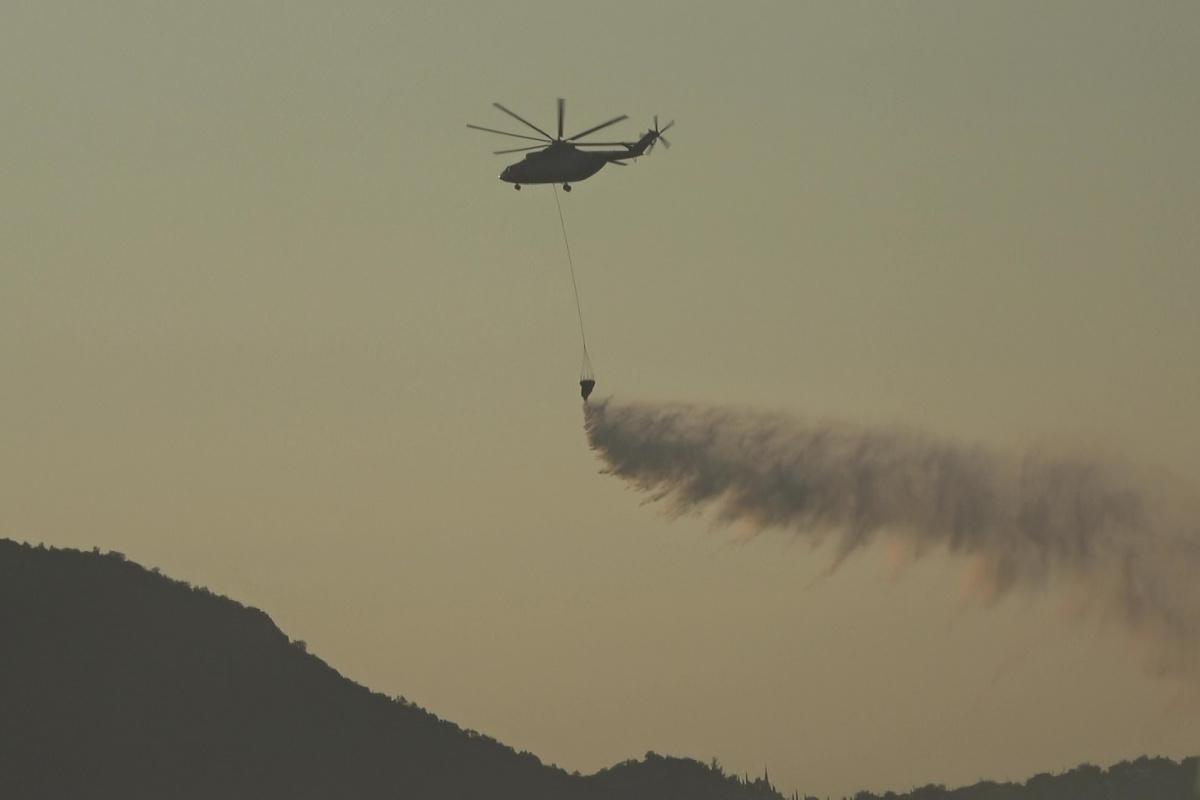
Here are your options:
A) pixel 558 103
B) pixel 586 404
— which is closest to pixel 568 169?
pixel 558 103

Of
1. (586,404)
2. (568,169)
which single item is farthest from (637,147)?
(586,404)

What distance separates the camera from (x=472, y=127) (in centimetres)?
14612

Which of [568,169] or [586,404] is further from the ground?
[568,169]

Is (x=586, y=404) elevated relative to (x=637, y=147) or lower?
lower

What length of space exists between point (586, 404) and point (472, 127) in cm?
2557

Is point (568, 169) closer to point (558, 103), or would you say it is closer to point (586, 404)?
point (558, 103)

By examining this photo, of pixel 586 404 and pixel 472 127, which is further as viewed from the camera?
pixel 586 404

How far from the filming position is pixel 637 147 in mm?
152750

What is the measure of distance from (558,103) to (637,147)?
5.55 metres

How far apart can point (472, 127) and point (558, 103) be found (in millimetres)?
9364

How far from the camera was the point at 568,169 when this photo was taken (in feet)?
504

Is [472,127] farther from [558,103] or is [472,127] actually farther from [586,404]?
[586,404]

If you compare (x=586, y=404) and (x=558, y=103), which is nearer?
(x=558, y=103)

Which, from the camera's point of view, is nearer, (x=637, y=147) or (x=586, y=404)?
(x=637, y=147)
